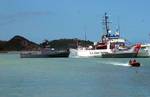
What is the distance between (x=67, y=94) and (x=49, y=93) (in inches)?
78.7

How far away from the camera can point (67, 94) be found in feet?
167

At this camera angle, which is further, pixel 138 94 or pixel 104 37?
pixel 104 37

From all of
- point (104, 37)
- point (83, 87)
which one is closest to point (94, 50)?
point (104, 37)

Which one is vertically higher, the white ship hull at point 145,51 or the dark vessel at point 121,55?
the white ship hull at point 145,51

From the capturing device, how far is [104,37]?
175 metres

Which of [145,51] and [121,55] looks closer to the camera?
[121,55]

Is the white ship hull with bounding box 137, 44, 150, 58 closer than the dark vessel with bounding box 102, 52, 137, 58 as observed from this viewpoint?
No

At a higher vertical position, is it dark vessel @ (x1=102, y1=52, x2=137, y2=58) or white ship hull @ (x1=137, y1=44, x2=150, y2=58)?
white ship hull @ (x1=137, y1=44, x2=150, y2=58)

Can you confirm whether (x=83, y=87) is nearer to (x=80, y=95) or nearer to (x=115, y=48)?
(x=80, y=95)

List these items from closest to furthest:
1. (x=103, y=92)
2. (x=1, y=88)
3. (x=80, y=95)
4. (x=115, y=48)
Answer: (x=80, y=95), (x=103, y=92), (x=1, y=88), (x=115, y=48)

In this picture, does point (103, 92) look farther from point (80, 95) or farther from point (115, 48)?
point (115, 48)

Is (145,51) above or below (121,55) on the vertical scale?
above

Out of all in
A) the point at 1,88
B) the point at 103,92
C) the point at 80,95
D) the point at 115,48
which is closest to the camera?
the point at 80,95

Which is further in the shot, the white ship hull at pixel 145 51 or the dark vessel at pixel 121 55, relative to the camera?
the white ship hull at pixel 145 51
